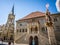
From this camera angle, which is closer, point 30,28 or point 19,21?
point 30,28

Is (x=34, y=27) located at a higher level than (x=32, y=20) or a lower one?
lower

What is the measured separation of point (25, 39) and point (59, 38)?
10.9 m

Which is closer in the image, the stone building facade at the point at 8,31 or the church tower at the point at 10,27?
the stone building facade at the point at 8,31

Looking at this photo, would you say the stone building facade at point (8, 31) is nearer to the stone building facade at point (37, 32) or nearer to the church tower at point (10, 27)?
the church tower at point (10, 27)

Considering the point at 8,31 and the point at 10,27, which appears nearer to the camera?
the point at 8,31

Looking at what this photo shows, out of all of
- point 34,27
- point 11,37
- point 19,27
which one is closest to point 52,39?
point 34,27

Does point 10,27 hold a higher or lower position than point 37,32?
higher

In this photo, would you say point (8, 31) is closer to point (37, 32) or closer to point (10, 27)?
point (10, 27)

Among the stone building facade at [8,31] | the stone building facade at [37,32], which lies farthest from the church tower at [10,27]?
the stone building facade at [37,32]

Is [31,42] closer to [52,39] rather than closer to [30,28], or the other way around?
[30,28]

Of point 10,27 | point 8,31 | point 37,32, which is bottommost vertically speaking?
point 37,32

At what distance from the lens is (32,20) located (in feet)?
102

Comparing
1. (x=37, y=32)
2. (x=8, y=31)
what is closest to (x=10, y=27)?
(x=8, y=31)

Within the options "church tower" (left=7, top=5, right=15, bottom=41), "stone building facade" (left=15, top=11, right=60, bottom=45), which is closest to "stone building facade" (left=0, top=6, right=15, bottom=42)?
"church tower" (left=7, top=5, right=15, bottom=41)
